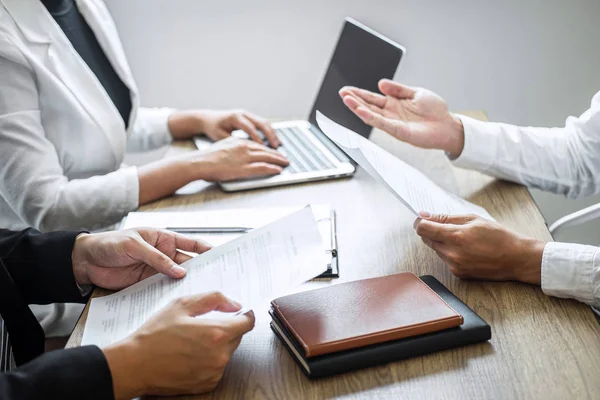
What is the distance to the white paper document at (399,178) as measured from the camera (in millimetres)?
1135

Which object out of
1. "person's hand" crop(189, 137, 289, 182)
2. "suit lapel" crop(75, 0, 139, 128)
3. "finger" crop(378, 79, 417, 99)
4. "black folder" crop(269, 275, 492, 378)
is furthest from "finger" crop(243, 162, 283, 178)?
"black folder" crop(269, 275, 492, 378)

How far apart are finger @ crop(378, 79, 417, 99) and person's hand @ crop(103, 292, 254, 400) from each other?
0.77m

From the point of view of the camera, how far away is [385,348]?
899mm

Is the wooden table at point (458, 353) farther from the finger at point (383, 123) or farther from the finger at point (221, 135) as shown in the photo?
the finger at point (221, 135)

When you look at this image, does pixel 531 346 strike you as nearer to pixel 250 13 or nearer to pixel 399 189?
pixel 399 189

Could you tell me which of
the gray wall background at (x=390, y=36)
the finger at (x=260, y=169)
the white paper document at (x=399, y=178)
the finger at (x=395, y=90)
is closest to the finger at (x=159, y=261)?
the white paper document at (x=399, y=178)

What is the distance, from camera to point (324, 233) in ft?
4.01

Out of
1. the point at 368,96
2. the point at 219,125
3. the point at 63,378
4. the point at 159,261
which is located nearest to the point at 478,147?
the point at 368,96

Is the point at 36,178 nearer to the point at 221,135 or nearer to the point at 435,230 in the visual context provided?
the point at 221,135

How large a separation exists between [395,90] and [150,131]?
2.10 ft

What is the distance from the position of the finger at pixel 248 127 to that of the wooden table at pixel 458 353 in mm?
420

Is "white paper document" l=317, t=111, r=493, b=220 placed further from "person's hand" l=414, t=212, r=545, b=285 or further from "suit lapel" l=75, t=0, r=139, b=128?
"suit lapel" l=75, t=0, r=139, b=128

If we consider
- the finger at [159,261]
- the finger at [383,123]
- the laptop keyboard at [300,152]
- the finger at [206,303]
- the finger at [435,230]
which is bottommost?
the finger at [159,261]

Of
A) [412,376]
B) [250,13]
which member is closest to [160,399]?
[412,376]
